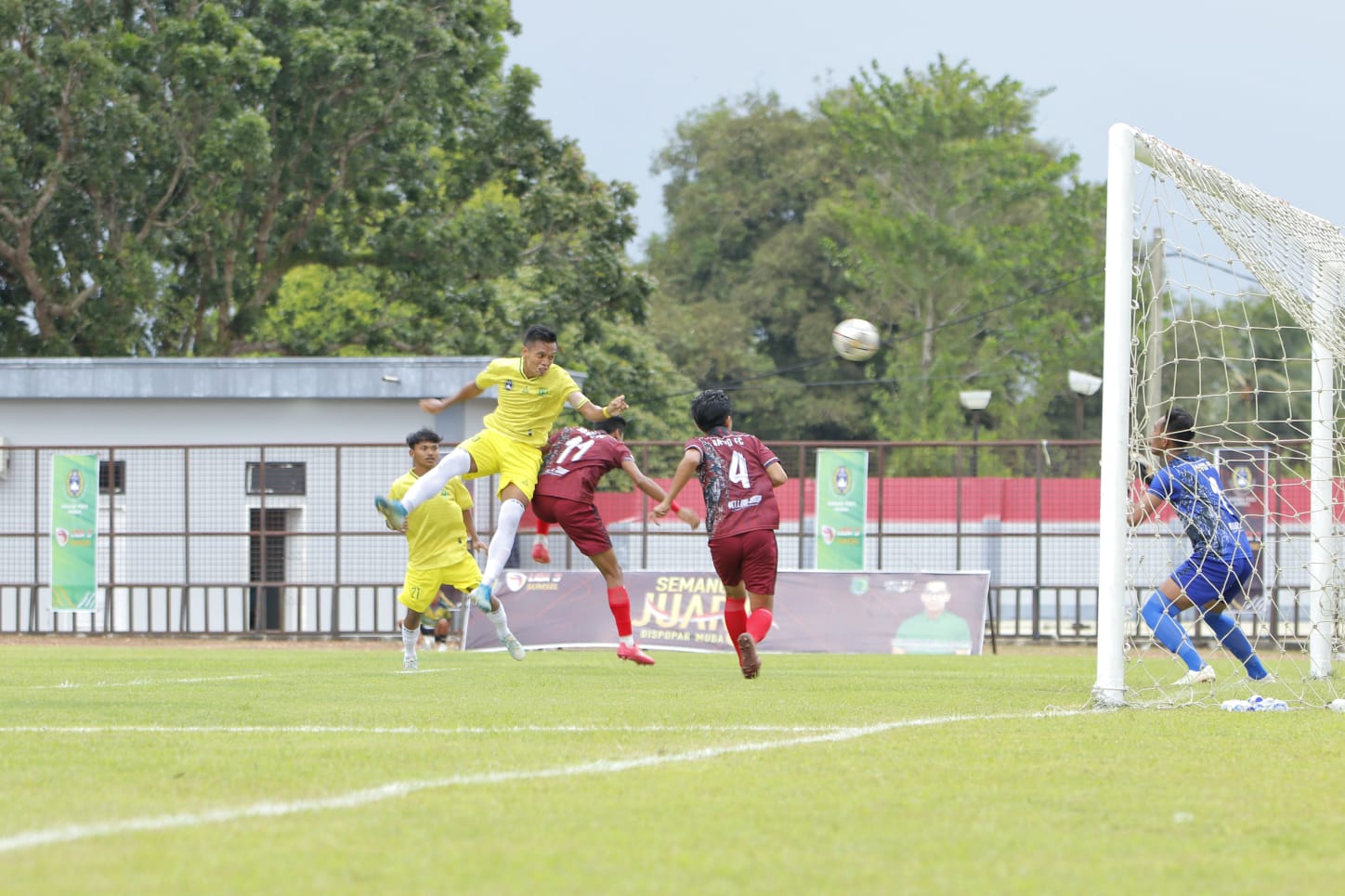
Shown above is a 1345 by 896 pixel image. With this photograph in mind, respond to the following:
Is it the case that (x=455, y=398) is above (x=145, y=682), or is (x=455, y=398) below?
above

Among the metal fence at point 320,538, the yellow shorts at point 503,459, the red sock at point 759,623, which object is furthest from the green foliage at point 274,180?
the red sock at point 759,623

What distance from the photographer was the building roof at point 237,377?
2505 centimetres

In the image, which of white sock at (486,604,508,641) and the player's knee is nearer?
the player's knee

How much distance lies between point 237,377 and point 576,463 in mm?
15670

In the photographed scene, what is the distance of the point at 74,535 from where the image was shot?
22.2 metres

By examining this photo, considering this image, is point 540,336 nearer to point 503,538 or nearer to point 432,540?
point 503,538

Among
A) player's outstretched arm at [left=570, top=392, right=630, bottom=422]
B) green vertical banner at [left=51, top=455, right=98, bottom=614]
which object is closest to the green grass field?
player's outstretched arm at [left=570, top=392, right=630, bottom=422]

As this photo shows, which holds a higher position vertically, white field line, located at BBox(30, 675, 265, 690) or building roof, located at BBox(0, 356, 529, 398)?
building roof, located at BBox(0, 356, 529, 398)

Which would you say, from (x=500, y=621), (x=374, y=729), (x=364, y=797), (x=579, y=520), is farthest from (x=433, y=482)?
(x=364, y=797)

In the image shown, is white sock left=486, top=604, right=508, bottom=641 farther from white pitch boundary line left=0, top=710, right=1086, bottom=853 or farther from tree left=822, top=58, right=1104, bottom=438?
tree left=822, top=58, right=1104, bottom=438

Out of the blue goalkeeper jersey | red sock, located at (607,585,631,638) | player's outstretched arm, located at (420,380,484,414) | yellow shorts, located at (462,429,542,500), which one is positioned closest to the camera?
the blue goalkeeper jersey

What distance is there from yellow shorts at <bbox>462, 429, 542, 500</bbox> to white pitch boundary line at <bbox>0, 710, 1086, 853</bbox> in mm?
4601

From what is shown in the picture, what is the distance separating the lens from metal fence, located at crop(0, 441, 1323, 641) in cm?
2317

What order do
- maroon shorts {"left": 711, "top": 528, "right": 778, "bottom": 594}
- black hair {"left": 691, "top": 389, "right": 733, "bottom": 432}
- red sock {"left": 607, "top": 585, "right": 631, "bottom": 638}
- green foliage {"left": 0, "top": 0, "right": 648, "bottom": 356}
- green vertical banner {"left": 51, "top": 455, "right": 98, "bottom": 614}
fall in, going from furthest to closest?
green foliage {"left": 0, "top": 0, "right": 648, "bottom": 356}
green vertical banner {"left": 51, "top": 455, "right": 98, "bottom": 614}
red sock {"left": 607, "top": 585, "right": 631, "bottom": 638}
black hair {"left": 691, "top": 389, "right": 733, "bottom": 432}
maroon shorts {"left": 711, "top": 528, "right": 778, "bottom": 594}
